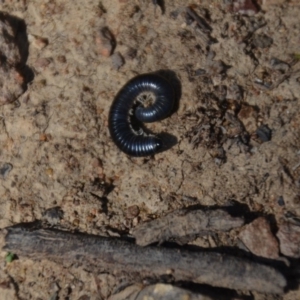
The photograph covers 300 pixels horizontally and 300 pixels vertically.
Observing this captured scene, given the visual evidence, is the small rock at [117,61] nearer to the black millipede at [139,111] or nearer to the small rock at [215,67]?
the black millipede at [139,111]

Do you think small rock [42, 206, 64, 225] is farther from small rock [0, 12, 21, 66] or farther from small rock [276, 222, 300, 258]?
small rock [276, 222, 300, 258]

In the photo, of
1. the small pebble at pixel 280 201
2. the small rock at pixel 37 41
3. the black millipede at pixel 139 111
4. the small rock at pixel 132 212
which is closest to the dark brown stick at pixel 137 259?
the small rock at pixel 132 212

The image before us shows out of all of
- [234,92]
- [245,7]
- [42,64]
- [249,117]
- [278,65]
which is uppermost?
[245,7]

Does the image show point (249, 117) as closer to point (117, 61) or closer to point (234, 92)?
point (234, 92)

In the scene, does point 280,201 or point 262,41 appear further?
point 262,41

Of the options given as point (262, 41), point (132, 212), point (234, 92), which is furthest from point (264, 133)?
point (132, 212)

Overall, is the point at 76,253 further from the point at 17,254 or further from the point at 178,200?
the point at 178,200
